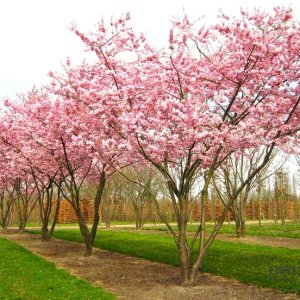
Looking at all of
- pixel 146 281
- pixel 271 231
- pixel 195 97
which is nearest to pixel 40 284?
pixel 146 281

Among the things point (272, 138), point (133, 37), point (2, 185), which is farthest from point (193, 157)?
point (2, 185)

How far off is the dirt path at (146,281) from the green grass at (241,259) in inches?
18.1

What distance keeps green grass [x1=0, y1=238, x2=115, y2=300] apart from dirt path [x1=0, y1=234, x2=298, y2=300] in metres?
0.50

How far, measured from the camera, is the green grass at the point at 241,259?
9312 mm

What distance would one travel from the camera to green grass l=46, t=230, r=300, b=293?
9.31m

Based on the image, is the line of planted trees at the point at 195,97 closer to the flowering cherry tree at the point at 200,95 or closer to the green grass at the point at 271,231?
the flowering cherry tree at the point at 200,95

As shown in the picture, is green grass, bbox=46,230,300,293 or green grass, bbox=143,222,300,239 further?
green grass, bbox=143,222,300,239

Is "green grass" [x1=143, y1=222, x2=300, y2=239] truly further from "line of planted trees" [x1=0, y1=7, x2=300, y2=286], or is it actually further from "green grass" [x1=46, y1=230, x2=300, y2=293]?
"line of planted trees" [x1=0, y1=7, x2=300, y2=286]

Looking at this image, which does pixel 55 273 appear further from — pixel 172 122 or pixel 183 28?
pixel 183 28

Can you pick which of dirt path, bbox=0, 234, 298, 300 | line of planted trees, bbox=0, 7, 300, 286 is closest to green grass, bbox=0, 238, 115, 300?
dirt path, bbox=0, 234, 298, 300

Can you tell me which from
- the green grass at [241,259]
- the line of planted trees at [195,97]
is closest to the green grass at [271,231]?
the green grass at [241,259]

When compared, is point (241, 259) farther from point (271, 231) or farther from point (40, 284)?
point (271, 231)

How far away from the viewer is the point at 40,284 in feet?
30.5

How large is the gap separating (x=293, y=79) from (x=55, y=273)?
7.87m
